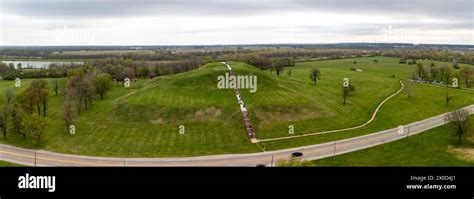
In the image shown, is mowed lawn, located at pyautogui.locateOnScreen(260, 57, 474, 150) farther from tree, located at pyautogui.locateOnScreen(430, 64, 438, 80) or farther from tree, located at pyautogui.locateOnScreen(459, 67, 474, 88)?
tree, located at pyautogui.locateOnScreen(430, 64, 438, 80)

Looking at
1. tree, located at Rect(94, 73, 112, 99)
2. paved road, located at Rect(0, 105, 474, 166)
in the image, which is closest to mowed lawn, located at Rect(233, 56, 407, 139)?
paved road, located at Rect(0, 105, 474, 166)

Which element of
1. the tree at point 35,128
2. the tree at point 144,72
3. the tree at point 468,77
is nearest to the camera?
the tree at point 35,128

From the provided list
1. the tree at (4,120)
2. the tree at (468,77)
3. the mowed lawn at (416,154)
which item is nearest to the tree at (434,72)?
the tree at (468,77)

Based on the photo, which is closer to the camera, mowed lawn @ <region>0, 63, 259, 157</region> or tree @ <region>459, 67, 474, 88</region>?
mowed lawn @ <region>0, 63, 259, 157</region>

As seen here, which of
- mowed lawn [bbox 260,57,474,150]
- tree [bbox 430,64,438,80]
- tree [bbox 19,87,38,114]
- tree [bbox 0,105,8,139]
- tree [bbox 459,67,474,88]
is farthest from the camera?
tree [bbox 430,64,438,80]

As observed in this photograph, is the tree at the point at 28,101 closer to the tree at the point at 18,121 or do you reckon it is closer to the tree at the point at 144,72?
the tree at the point at 18,121
